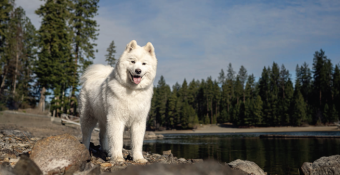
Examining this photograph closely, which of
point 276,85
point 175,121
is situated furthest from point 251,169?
point 276,85

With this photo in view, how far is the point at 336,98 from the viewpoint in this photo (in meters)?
56.6

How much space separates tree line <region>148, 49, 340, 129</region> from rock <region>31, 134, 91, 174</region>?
57.3 meters

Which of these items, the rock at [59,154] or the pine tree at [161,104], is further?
the pine tree at [161,104]

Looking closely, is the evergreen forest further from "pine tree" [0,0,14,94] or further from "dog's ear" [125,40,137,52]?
"dog's ear" [125,40,137,52]

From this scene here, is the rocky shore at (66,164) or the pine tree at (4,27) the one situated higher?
the pine tree at (4,27)

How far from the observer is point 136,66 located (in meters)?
5.03

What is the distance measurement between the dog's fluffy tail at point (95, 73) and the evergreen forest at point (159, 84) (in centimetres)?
1156

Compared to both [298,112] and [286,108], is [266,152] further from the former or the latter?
[286,108]

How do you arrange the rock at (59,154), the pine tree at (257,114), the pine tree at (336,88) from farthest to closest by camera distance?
the pine tree at (257,114) → the pine tree at (336,88) → the rock at (59,154)

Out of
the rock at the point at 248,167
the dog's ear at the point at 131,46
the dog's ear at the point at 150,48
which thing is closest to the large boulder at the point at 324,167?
the rock at the point at 248,167

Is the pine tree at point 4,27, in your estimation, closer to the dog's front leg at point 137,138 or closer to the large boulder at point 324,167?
the dog's front leg at point 137,138

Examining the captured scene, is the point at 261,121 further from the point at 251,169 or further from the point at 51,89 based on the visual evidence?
the point at 251,169

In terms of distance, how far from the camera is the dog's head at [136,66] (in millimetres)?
5090

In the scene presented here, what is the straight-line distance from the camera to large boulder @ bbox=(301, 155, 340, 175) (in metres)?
7.47
